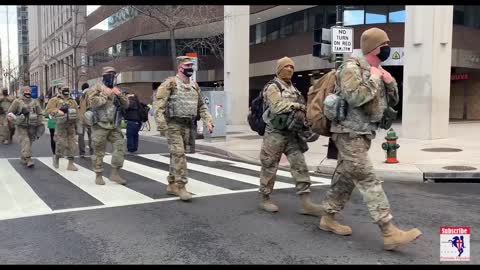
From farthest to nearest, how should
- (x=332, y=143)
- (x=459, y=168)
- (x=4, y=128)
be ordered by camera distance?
(x=4, y=128)
(x=332, y=143)
(x=459, y=168)

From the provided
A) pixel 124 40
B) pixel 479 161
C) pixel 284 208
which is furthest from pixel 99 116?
pixel 124 40

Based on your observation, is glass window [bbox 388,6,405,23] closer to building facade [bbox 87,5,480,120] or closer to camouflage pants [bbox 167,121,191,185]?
building facade [bbox 87,5,480,120]

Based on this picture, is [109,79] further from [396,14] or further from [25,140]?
[396,14]

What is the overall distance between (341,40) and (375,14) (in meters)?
16.4

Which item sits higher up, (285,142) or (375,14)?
(375,14)

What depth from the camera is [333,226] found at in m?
5.00

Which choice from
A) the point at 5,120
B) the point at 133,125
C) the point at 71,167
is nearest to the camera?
the point at 71,167

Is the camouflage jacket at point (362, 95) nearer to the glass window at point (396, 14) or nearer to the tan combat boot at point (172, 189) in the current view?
the tan combat boot at point (172, 189)

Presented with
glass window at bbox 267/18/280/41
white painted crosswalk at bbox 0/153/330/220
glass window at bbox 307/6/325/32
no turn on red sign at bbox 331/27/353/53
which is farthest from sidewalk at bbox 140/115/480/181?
glass window at bbox 267/18/280/41

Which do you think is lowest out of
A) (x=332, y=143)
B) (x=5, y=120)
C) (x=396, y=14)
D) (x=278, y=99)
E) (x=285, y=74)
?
(x=332, y=143)

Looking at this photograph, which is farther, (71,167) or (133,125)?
(133,125)

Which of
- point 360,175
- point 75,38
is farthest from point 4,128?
point 75,38

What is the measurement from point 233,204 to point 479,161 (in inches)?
258

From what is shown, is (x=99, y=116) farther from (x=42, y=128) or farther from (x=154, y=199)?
(x=42, y=128)
